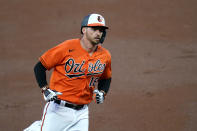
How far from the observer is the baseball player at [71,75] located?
2.93m

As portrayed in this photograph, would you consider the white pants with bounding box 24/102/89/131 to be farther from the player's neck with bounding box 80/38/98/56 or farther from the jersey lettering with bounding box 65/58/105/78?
the player's neck with bounding box 80/38/98/56

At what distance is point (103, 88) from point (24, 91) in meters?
2.04

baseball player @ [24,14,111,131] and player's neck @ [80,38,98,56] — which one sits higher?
player's neck @ [80,38,98,56]

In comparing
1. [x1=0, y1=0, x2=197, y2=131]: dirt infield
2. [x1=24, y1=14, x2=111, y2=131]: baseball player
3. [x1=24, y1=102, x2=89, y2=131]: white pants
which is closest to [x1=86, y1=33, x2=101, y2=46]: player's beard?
[x1=24, y1=14, x2=111, y2=131]: baseball player

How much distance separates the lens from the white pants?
2955 millimetres

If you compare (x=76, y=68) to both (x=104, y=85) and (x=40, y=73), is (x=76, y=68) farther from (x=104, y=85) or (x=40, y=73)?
(x=104, y=85)

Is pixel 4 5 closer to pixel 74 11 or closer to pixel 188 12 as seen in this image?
pixel 74 11

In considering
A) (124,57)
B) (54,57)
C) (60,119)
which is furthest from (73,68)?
(124,57)

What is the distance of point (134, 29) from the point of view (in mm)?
5086

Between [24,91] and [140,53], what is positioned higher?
[140,53]

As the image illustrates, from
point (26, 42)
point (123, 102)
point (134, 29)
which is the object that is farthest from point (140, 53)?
point (26, 42)

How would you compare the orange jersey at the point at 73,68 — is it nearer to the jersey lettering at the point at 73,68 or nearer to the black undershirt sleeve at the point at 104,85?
the jersey lettering at the point at 73,68

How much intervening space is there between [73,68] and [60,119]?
496 millimetres

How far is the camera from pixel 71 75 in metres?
2.96
